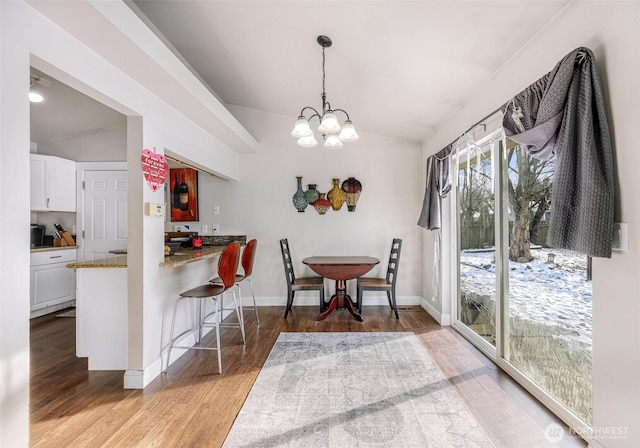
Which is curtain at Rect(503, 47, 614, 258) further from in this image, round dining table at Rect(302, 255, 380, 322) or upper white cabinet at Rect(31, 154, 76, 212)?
upper white cabinet at Rect(31, 154, 76, 212)

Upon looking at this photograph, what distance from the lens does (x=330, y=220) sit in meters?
4.02

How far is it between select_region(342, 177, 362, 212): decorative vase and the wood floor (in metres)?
1.80

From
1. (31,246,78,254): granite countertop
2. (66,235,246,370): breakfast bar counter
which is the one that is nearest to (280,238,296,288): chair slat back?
(66,235,246,370): breakfast bar counter

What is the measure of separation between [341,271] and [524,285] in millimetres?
1705

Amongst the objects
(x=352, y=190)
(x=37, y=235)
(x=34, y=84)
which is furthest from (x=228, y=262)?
(x=37, y=235)

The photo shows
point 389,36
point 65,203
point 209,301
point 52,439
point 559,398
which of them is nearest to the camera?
point 52,439

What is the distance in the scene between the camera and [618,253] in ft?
4.19

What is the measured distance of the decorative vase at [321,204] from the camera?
13.0ft

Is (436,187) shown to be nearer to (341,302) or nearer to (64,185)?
(341,302)

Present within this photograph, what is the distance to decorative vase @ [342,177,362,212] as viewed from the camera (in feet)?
13.0

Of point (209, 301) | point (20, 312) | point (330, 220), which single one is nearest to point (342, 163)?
point (330, 220)

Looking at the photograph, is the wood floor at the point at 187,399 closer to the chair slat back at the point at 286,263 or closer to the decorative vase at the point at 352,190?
the chair slat back at the point at 286,263

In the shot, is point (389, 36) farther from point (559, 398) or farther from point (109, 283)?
point (109, 283)

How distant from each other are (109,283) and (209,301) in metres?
1.15
